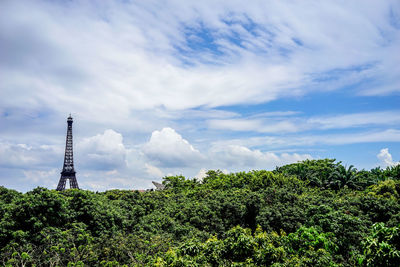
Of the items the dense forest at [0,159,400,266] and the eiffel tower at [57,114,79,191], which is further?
the eiffel tower at [57,114,79,191]

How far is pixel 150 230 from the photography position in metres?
19.6

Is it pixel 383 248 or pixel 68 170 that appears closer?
pixel 383 248

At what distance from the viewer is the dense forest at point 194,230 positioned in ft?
35.6

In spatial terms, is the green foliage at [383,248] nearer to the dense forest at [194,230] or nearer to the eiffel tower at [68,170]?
the dense forest at [194,230]

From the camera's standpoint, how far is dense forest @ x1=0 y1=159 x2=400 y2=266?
35.6ft

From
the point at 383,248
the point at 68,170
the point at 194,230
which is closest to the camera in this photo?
the point at 383,248

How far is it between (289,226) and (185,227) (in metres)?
7.59

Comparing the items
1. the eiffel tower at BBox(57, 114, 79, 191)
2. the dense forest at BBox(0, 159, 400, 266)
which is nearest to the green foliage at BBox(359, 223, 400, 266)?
the dense forest at BBox(0, 159, 400, 266)

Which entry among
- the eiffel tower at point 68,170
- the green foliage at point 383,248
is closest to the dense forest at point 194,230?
the green foliage at point 383,248

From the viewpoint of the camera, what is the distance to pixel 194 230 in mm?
20172

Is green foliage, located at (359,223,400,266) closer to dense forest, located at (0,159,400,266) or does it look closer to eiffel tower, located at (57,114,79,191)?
dense forest, located at (0,159,400,266)

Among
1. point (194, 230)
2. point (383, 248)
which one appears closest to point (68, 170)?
point (194, 230)

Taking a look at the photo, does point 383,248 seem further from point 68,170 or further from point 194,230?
point 68,170

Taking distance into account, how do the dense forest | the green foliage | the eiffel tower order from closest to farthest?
the green foliage → the dense forest → the eiffel tower
